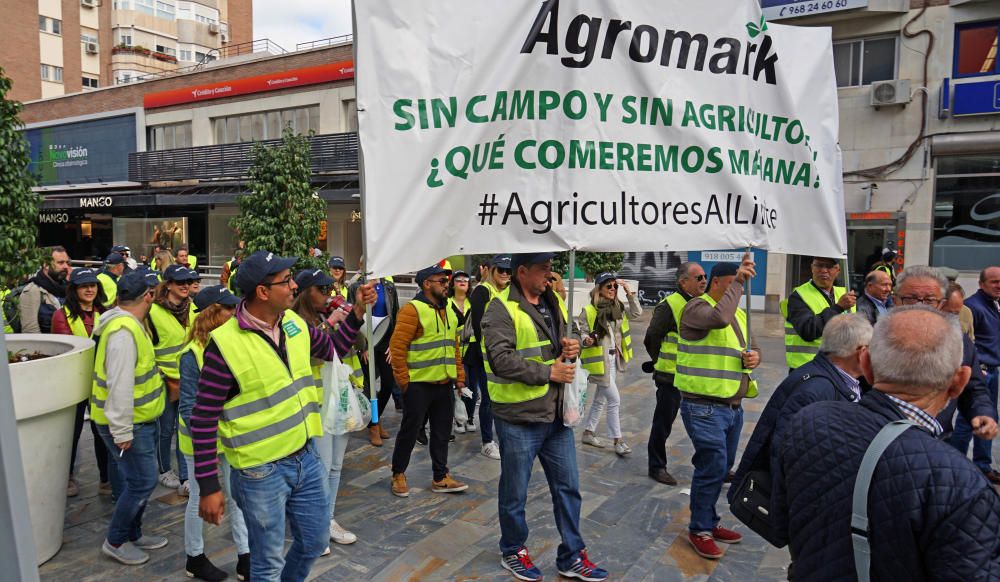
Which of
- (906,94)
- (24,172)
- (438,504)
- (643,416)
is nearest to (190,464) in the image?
(438,504)

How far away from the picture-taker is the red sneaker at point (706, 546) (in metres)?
4.33

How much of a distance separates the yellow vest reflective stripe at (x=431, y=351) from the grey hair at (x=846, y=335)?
3076 mm

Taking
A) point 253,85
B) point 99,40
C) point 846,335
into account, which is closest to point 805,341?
point 846,335

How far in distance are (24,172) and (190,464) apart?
8.77 feet

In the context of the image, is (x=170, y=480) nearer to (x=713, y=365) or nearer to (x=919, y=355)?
(x=713, y=365)

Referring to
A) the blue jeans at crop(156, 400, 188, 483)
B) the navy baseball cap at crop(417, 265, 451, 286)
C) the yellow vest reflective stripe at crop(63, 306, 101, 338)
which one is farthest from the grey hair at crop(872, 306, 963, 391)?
the yellow vest reflective stripe at crop(63, 306, 101, 338)

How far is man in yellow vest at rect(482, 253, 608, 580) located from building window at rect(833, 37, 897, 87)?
56.6ft

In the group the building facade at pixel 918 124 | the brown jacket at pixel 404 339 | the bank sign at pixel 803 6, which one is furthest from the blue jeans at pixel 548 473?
the bank sign at pixel 803 6

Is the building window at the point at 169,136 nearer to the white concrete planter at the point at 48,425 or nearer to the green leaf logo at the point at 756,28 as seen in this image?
the white concrete planter at the point at 48,425

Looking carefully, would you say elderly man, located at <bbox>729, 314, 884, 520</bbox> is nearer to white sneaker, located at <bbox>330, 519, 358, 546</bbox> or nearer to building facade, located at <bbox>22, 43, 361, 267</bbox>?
white sneaker, located at <bbox>330, 519, 358, 546</bbox>

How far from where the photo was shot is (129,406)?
412 cm

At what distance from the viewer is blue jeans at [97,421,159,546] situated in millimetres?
4141

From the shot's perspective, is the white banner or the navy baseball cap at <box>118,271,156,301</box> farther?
the navy baseball cap at <box>118,271,156,301</box>

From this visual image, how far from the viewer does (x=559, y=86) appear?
339cm
